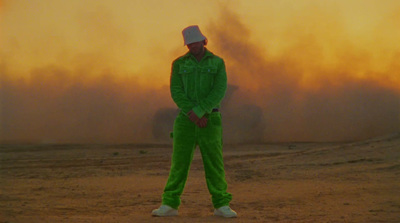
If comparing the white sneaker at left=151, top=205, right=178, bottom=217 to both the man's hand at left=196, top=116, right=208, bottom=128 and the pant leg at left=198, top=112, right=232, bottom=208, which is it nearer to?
the pant leg at left=198, top=112, right=232, bottom=208

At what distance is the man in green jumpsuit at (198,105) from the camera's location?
21.6 ft

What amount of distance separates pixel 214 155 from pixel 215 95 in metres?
0.68

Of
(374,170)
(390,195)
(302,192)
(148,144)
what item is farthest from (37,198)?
(148,144)

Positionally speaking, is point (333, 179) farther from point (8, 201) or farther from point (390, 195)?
point (8, 201)

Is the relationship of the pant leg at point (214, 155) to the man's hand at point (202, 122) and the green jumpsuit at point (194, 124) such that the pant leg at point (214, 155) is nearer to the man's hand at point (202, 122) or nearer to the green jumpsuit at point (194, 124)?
the green jumpsuit at point (194, 124)

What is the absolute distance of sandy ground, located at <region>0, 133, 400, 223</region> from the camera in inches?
295

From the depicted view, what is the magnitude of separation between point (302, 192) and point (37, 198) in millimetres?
4416

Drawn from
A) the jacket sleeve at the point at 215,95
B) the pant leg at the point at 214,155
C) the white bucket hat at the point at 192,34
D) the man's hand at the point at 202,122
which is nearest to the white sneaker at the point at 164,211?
the pant leg at the point at 214,155

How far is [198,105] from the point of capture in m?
6.52

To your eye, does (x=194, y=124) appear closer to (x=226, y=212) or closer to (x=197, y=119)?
(x=197, y=119)

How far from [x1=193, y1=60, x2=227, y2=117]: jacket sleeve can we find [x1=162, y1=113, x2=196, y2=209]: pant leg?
249 millimetres

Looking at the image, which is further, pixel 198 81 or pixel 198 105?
pixel 198 81

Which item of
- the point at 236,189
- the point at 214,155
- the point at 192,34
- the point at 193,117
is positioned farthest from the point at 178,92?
the point at 236,189

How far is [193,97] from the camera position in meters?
6.67
